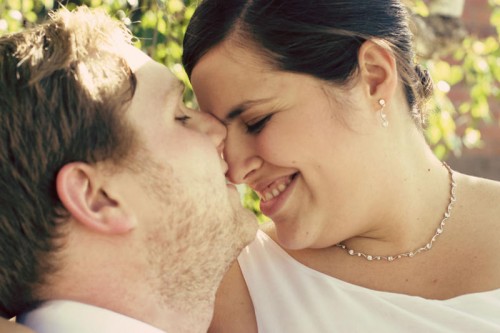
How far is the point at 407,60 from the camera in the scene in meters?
2.94

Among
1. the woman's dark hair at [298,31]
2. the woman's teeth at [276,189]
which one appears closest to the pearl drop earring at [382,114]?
the woman's dark hair at [298,31]

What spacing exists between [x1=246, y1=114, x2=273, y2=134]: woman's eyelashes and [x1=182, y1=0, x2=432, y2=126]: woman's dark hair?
0.15 meters

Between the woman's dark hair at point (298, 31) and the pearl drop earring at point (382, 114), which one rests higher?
the woman's dark hair at point (298, 31)

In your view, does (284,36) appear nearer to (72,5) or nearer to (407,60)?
(407,60)

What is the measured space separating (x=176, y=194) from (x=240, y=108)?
1.28 feet

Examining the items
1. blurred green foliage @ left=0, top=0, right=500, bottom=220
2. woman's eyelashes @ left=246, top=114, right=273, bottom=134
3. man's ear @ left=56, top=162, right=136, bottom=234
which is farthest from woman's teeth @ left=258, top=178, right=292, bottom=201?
blurred green foliage @ left=0, top=0, right=500, bottom=220

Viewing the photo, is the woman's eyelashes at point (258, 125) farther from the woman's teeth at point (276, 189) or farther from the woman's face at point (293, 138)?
the woman's teeth at point (276, 189)

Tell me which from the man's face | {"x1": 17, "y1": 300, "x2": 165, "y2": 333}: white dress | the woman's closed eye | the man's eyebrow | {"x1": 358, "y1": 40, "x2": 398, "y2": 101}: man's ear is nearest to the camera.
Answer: {"x1": 17, "y1": 300, "x2": 165, "y2": 333}: white dress

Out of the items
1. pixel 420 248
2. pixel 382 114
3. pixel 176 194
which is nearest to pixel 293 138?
pixel 382 114

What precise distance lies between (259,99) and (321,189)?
0.31 metres

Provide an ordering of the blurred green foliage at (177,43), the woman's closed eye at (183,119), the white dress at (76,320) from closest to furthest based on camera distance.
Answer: the white dress at (76,320) < the woman's closed eye at (183,119) < the blurred green foliage at (177,43)

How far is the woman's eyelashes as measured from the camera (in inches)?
108

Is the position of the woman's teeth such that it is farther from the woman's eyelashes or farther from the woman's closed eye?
the woman's closed eye

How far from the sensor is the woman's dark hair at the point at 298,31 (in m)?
2.71
